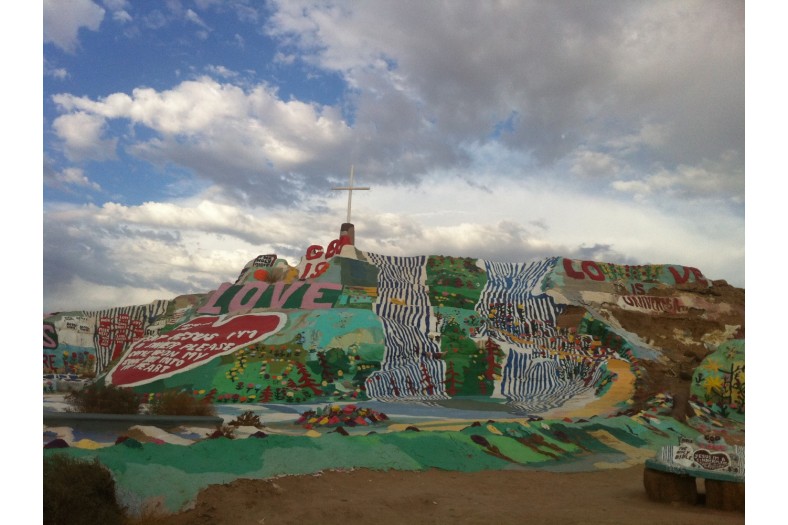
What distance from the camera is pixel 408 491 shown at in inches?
348

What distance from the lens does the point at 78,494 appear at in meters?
5.98

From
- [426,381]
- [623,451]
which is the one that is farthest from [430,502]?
[426,381]

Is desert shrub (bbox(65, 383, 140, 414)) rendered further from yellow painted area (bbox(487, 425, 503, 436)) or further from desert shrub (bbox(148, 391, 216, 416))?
yellow painted area (bbox(487, 425, 503, 436))

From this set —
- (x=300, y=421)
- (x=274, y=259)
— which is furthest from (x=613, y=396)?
(x=274, y=259)

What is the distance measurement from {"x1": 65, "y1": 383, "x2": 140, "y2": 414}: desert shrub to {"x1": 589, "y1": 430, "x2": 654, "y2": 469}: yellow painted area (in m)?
10.6

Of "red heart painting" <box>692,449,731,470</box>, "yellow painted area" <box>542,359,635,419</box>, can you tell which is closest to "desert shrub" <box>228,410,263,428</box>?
"yellow painted area" <box>542,359,635,419</box>

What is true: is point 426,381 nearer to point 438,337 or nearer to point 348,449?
point 438,337

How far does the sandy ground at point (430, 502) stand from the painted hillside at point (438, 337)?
347 inches

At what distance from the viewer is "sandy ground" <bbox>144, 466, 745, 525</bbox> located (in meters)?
7.28

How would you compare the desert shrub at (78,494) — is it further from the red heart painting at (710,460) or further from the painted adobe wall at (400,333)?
the painted adobe wall at (400,333)

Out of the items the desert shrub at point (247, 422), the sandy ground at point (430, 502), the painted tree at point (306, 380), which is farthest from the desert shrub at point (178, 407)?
the sandy ground at point (430, 502)

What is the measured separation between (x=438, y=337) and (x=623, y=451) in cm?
1276

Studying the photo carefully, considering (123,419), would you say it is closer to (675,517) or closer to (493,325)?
(675,517)

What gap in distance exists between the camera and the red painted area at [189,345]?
2223 centimetres
